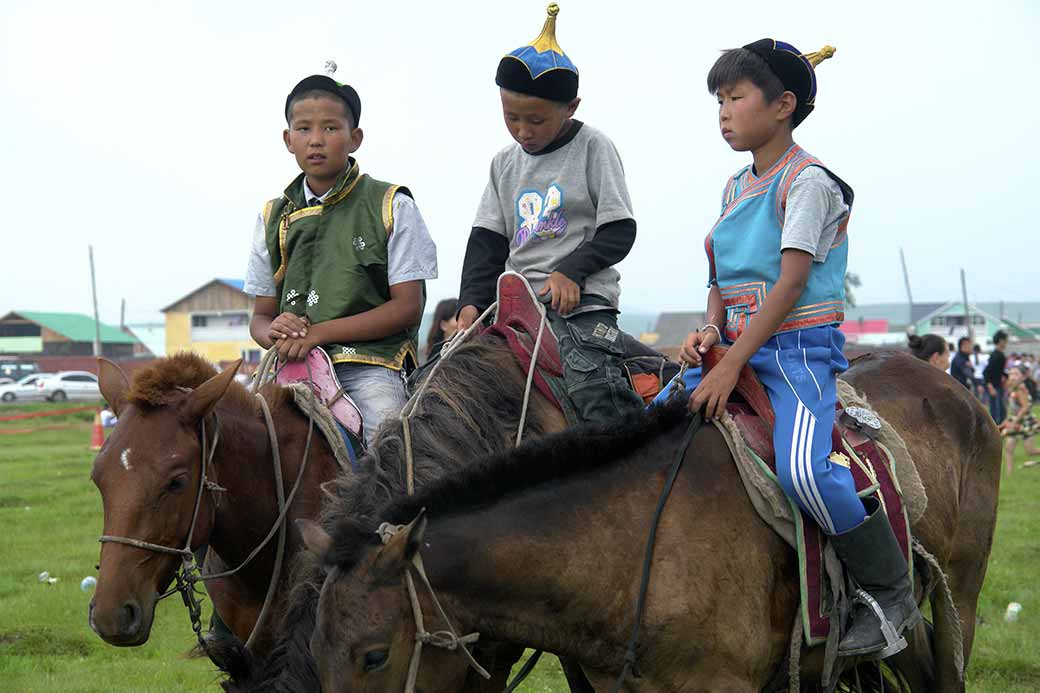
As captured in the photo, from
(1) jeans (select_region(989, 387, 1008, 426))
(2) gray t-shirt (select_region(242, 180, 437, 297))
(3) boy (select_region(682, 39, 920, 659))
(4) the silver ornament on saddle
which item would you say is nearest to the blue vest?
(3) boy (select_region(682, 39, 920, 659))

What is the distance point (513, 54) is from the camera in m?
3.99

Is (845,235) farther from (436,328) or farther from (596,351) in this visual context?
(436,328)

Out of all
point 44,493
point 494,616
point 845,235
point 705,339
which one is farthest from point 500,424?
point 44,493

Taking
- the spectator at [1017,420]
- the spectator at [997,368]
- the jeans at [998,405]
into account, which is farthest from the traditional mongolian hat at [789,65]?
the jeans at [998,405]

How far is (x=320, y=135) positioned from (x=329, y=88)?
8.7 inches

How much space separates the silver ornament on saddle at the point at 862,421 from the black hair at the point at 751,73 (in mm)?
1160

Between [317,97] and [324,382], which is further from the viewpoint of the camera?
[317,97]

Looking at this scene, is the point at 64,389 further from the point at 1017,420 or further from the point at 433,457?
the point at 433,457

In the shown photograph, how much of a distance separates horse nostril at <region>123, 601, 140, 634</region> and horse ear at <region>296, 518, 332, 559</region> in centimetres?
98

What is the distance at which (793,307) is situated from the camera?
10.9 feet

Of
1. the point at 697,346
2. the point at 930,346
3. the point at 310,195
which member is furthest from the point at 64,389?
the point at 697,346

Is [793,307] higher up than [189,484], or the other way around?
[793,307]

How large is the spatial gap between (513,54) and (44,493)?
37.9ft

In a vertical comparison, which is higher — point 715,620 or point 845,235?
point 845,235
